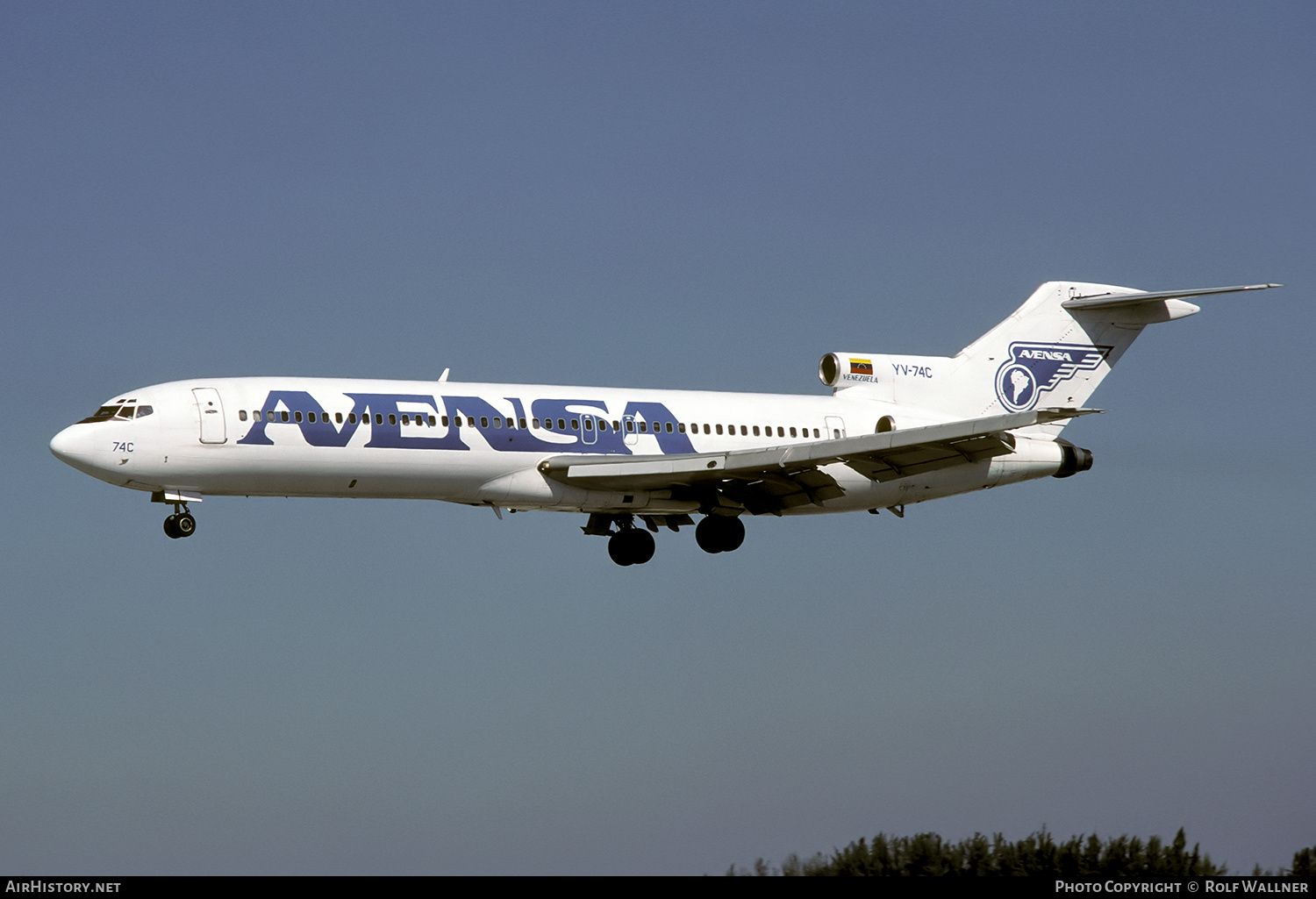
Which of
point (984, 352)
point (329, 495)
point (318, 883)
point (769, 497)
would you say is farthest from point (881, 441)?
point (318, 883)

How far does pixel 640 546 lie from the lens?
45656 millimetres

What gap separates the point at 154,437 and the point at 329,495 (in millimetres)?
3849

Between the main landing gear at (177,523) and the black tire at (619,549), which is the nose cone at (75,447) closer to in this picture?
the main landing gear at (177,523)

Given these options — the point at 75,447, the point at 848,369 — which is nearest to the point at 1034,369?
the point at 848,369

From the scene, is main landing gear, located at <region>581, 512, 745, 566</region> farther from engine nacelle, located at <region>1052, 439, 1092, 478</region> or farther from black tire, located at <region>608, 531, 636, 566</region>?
engine nacelle, located at <region>1052, 439, 1092, 478</region>

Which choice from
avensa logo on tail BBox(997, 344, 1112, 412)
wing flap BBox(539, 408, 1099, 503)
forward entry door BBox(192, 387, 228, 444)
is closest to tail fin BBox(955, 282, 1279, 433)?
avensa logo on tail BBox(997, 344, 1112, 412)

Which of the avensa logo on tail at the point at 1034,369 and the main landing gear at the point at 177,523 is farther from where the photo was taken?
the avensa logo on tail at the point at 1034,369

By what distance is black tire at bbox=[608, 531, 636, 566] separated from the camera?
4566 centimetres

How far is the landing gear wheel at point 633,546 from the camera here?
45.6 metres

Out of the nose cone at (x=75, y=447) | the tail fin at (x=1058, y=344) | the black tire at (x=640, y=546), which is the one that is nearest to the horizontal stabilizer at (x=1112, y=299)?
the tail fin at (x=1058, y=344)

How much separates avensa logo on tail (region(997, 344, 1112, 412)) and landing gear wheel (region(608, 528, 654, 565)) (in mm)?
10368

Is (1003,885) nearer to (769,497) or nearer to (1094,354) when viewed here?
(769,497)

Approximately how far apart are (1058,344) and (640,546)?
41.6 ft

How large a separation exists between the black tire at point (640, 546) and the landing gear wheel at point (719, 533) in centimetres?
118
